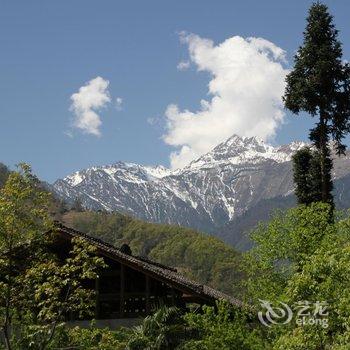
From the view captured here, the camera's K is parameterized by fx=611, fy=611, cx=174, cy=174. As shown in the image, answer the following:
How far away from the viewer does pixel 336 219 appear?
29562 mm

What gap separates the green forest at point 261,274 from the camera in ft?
49.7

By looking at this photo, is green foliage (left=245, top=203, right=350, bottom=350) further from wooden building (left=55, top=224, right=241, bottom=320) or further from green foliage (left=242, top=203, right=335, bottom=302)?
wooden building (left=55, top=224, right=241, bottom=320)

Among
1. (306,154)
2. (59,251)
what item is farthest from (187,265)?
(59,251)

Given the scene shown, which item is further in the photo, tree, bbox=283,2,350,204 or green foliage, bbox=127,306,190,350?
tree, bbox=283,2,350,204

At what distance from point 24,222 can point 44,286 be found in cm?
172

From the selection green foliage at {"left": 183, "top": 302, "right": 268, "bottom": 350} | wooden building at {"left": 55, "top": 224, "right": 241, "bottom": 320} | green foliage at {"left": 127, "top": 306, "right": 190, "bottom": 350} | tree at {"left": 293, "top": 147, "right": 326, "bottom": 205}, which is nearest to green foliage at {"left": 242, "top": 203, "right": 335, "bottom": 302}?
wooden building at {"left": 55, "top": 224, "right": 241, "bottom": 320}

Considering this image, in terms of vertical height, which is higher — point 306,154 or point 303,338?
point 306,154

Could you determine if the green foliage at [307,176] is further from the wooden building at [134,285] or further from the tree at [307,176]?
the wooden building at [134,285]

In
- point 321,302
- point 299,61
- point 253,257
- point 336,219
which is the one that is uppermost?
point 299,61

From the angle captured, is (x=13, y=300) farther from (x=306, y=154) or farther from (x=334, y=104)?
(x=306, y=154)

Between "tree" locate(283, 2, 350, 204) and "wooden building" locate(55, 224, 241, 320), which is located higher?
"tree" locate(283, 2, 350, 204)

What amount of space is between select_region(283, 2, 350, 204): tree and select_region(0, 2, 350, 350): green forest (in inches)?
2.4

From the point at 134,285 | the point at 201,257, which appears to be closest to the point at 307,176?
the point at 134,285

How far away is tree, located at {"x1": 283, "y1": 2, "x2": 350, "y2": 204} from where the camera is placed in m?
37.7
